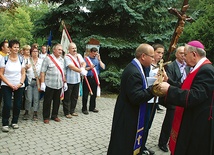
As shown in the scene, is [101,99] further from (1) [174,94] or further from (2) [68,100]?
(1) [174,94]

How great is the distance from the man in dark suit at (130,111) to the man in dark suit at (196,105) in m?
0.37

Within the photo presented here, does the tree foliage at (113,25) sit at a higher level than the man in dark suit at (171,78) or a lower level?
A: higher

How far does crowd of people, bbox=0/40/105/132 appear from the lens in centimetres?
591

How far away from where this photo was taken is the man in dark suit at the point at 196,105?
120 inches

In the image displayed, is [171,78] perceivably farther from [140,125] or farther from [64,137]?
[64,137]

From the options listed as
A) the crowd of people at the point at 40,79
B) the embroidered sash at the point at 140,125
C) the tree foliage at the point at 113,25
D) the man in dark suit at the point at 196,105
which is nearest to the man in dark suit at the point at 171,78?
the embroidered sash at the point at 140,125

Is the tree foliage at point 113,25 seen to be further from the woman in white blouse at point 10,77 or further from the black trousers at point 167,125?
the black trousers at point 167,125

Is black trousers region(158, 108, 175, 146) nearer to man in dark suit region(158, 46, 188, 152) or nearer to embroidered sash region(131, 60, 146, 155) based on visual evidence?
man in dark suit region(158, 46, 188, 152)

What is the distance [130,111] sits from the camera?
3.46m

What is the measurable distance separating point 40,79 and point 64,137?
1.87 meters

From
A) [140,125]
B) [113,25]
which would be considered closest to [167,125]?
[140,125]

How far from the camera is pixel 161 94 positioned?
323 cm

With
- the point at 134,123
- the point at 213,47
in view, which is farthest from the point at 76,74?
the point at 213,47

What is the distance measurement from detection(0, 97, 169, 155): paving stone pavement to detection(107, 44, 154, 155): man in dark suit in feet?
5.41
